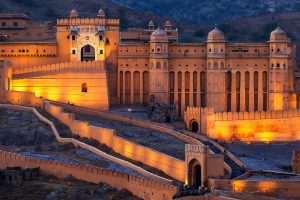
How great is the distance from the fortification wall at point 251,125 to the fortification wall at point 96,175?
40.9ft

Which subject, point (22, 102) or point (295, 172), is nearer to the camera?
point (295, 172)

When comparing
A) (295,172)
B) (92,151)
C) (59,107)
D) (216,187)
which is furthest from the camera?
(59,107)

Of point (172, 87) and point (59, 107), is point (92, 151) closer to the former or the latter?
point (59, 107)

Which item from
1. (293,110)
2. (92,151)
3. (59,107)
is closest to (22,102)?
(59,107)

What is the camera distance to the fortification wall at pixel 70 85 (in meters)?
86.0

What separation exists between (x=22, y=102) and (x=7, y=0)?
44523 mm

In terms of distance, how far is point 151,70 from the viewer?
87.2 meters

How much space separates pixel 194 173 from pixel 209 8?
282ft

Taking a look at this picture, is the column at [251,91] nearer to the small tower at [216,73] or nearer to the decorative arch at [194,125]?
the small tower at [216,73]

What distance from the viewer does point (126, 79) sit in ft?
290

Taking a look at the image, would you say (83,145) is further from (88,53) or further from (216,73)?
(88,53)

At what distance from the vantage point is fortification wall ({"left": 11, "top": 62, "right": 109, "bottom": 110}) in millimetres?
86000

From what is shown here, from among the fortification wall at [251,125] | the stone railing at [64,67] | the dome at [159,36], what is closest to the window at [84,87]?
the stone railing at [64,67]

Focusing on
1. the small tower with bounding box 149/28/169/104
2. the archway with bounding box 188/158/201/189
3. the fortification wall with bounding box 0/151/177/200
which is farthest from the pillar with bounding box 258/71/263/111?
the archway with bounding box 188/158/201/189
